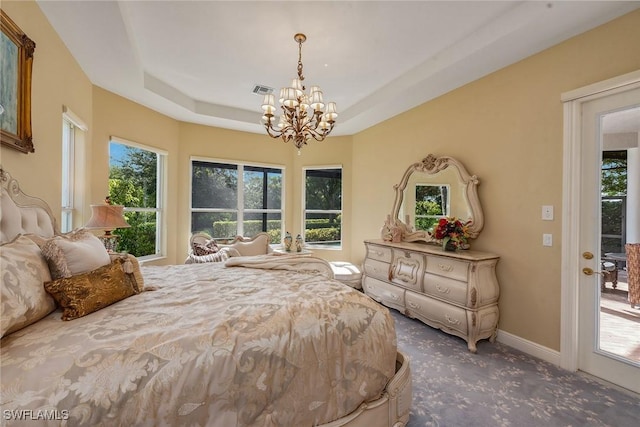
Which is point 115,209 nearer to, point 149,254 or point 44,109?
point 44,109

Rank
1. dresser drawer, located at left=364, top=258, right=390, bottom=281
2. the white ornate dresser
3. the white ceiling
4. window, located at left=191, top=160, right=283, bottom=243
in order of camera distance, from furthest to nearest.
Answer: window, located at left=191, top=160, right=283, bottom=243
dresser drawer, located at left=364, top=258, right=390, bottom=281
the white ornate dresser
the white ceiling

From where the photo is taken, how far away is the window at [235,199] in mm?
4871

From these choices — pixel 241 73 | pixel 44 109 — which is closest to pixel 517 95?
pixel 241 73

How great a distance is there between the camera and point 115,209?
9.49 feet

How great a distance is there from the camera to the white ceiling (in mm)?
2234

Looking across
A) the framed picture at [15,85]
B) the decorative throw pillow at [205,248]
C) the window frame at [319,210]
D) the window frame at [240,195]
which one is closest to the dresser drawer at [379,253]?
the window frame at [319,210]

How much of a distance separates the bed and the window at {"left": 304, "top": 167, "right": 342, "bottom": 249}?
11.4 ft

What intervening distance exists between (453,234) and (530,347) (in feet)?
4.02

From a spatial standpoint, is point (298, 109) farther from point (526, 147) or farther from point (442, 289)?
point (442, 289)

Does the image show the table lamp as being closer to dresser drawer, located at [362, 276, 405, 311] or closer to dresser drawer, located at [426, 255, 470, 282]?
dresser drawer, located at [362, 276, 405, 311]

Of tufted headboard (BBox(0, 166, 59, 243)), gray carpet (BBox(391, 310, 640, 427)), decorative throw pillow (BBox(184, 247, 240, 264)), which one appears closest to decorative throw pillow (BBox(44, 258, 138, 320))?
tufted headboard (BBox(0, 166, 59, 243))

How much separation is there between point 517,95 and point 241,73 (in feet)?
9.92

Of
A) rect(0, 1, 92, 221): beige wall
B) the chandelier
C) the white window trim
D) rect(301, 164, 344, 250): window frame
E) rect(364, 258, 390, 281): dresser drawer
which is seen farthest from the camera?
rect(301, 164, 344, 250): window frame

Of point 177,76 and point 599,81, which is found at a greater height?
point 177,76
